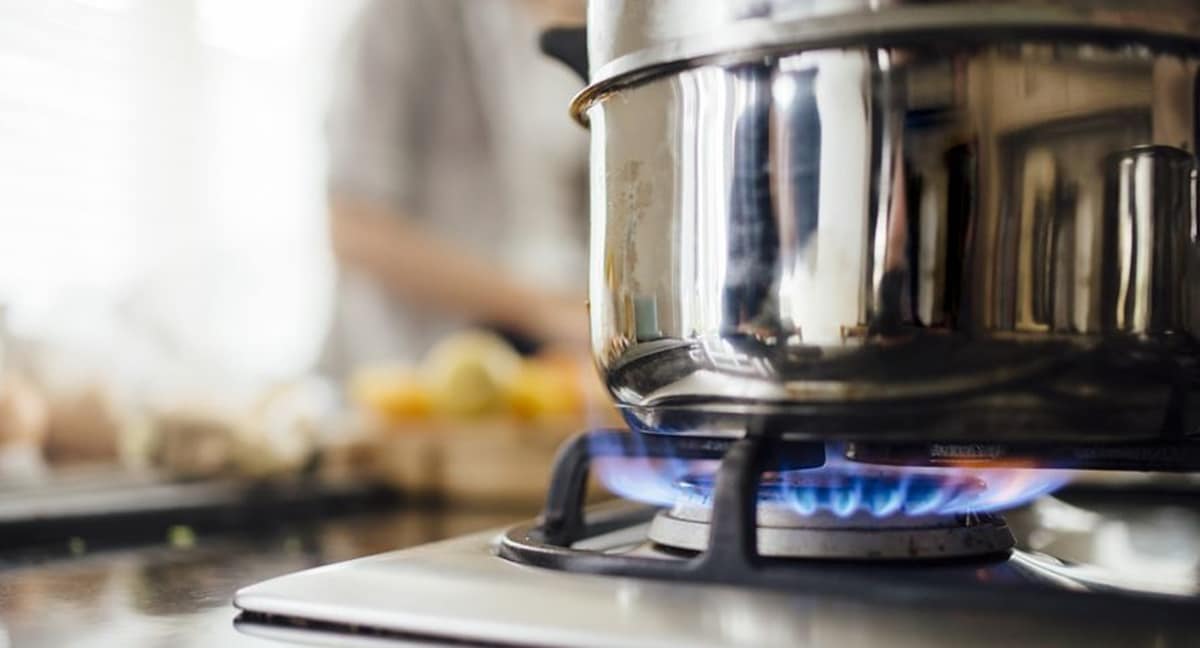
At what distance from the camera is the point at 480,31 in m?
2.28

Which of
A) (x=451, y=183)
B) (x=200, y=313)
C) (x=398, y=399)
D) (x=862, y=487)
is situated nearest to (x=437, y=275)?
(x=451, y=183)

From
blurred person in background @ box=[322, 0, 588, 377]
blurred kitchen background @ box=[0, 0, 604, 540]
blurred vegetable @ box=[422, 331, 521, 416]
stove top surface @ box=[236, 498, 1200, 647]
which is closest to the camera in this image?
stove top surface @ box=[236, 498, 1200, 647]

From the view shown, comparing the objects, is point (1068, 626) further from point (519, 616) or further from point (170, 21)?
point (170, 21)

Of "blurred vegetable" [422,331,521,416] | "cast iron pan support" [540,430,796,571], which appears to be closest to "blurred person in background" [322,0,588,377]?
"blurred vegetable" [422,331,521,416]

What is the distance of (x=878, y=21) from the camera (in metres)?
0.38

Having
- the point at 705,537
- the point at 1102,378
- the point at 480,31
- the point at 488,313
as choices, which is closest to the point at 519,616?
the point at 705,537

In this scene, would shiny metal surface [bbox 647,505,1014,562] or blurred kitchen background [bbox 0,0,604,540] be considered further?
blurred kitchen background [bbox 0,0,604,540]

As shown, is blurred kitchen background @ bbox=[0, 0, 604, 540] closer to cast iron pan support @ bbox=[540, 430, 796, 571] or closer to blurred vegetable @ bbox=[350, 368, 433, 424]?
blurred vegetable @ bbox=[350, 368, 433, 424]

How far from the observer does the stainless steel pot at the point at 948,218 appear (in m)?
0.38

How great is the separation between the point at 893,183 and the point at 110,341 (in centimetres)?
114

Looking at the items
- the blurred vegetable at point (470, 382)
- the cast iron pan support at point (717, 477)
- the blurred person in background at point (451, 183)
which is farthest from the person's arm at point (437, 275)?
the cast iron pan support at point (717, 477)

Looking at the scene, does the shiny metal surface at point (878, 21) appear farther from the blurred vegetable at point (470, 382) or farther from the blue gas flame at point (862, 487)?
the blurred vegetable at point (470, 382)

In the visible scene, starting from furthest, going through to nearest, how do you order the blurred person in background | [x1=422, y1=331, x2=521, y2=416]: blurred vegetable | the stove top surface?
1. the blurred person in background
2. [x1=422, y1=331, x2=521, y2=416]: blurred vegetable
3. the stove top surface

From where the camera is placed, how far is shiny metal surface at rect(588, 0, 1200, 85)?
1.24ft
